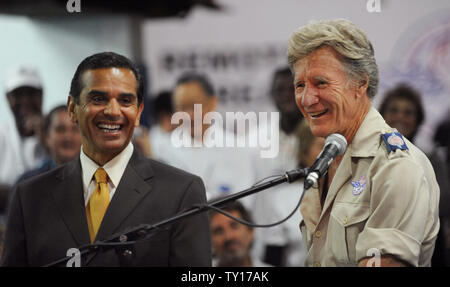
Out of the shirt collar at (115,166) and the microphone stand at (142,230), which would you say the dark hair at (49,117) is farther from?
the microphone stand at (142,230)

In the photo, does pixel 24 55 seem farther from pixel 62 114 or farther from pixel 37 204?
pixel 37 204

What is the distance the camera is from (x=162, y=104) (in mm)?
2932

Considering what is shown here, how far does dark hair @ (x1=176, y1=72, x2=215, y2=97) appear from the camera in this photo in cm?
291

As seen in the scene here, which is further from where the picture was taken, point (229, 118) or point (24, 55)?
point (24, 55)

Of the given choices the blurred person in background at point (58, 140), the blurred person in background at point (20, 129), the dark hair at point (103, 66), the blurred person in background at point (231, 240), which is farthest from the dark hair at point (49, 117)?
the blurred person in background at point (231, 240)

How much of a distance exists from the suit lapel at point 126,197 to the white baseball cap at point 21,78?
3.87ft

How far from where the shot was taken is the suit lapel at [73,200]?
219cm

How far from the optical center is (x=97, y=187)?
222 cm

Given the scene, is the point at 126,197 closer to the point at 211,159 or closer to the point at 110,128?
the point at 110,128

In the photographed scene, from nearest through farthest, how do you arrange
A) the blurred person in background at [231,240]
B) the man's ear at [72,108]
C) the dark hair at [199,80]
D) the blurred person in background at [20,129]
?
the man's ear at [72,108] → the blurred person in background at [231,240] → the dark hair at [199,80] → the blurred person in background at [20,129]

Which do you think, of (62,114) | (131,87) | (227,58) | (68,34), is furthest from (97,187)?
(227,58)
